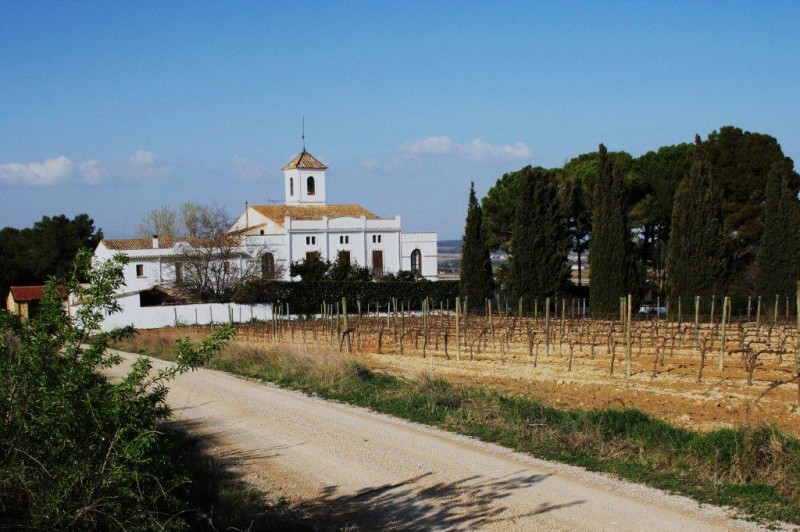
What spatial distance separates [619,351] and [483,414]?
13.1 metres

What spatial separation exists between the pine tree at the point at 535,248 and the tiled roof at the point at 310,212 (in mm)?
20379

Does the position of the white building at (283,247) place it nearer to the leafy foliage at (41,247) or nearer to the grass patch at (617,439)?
the leafy foliage at (41,247)

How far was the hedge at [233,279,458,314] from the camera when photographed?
47.2m

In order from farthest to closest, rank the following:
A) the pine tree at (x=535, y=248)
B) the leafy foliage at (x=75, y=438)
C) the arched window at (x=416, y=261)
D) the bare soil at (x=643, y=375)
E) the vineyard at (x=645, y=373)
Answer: the arched window at (x=416, y=261)
the pine tree at (x=535, y=248)
the vineyard at (x=645, y=373)
the bare soil at (x=643, y=375)
the leafy foliage at (x=75, y=438)

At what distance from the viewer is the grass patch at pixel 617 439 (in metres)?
8.58

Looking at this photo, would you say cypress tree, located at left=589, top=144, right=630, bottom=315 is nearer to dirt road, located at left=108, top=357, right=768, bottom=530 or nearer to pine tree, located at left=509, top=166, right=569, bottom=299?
pine tree, located at left=509, top=166, right=569, bottom=299

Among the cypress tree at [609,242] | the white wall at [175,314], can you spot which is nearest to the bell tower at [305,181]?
the white wall at [175,314]

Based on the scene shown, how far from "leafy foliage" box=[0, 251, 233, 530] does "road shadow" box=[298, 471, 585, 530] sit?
2.61 meters

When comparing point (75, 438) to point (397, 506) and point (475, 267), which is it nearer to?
point (397, 506)

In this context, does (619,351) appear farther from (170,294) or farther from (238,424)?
(170,294)

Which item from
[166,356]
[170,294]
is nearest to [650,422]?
[166,356]

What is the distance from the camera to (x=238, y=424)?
13.3m

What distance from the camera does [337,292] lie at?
161ft

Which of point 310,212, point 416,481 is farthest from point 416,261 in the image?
point 416,481
